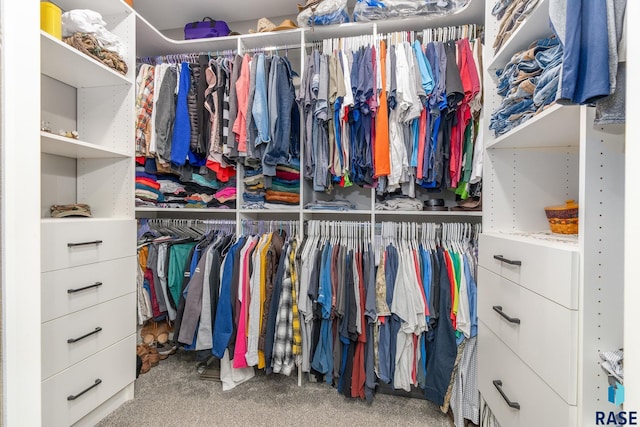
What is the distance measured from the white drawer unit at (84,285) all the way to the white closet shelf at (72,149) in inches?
23.0

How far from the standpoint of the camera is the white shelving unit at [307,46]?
1.75 metres

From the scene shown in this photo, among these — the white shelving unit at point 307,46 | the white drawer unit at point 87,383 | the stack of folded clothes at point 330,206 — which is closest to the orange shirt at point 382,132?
the white shelving unit at point 307,46

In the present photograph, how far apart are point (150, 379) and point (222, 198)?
4.14 feet

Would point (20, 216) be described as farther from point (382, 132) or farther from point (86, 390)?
point (382, 132)

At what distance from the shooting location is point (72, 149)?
4.87ft

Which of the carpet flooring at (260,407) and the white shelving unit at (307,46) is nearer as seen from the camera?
the carpet flooring at (260,407)

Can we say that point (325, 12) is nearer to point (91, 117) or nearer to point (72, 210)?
point (91, 117)

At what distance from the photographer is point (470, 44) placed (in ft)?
5.23

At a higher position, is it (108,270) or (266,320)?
(108,270)

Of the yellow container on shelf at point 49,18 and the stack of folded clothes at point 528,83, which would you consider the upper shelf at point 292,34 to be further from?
the stack of folded clothes at point 528,83

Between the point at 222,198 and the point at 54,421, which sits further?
the point at 222,198

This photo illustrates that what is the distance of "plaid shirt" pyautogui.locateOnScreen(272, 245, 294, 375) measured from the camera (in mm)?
1649

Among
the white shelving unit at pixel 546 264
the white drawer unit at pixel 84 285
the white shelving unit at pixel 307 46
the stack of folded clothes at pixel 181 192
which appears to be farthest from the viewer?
the stack of folded clothes at pixel 181 192

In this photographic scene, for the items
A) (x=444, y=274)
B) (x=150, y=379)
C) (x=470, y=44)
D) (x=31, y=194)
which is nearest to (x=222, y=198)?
(x=31, y=194)
